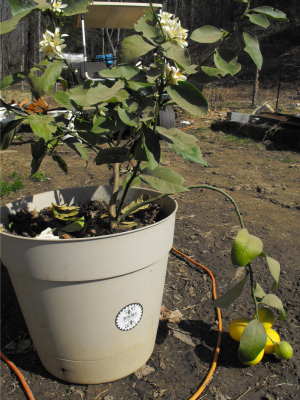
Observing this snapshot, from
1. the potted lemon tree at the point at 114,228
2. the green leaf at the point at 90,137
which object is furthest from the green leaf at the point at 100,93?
the green leaf at the point at 90,137

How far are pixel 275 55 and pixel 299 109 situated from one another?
914cm

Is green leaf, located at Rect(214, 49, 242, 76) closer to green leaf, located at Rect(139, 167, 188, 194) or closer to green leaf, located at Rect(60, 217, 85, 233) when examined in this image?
green leaf, located at Rect(139, 167, 188, 194)

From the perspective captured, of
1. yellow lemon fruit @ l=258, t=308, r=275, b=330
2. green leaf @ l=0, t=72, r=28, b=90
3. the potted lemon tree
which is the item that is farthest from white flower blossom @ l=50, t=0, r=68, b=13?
yellow lemon fruit @ l=258, t=308, r=275, b=330

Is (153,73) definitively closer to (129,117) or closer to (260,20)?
(129,117)

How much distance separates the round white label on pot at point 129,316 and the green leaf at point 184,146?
559 mm

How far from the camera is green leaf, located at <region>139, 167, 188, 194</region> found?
A: 3.31 ft

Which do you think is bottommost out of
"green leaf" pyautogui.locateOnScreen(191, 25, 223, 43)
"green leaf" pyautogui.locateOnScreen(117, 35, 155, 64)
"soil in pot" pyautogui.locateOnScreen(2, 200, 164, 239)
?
"soil in pot" pyautogui.locateOnScreen(2, 200, 164, 239)

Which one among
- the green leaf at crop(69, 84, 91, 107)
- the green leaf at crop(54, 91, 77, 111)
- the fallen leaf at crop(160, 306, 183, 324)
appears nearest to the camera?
the green leaf at crop(69, 84, 91, 107)

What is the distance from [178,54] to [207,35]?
0.46ft

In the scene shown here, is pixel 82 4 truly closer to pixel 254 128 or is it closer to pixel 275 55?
pixel 254 128

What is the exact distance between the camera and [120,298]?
1.10 metres

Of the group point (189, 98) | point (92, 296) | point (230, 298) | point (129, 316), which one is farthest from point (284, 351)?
point (189, 98)

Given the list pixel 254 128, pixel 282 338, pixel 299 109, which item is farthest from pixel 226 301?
pixel 299 109

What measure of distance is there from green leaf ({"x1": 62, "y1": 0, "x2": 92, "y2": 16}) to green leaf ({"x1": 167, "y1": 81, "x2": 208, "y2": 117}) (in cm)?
37
